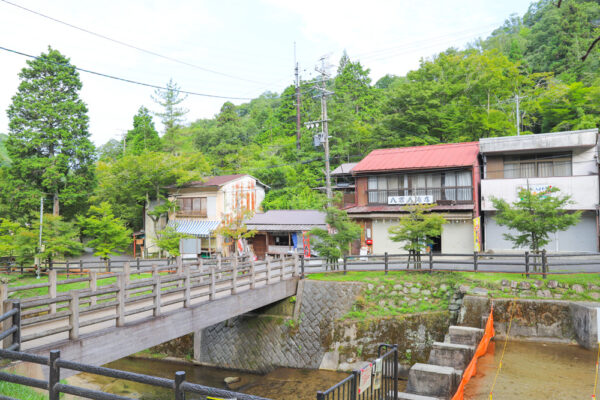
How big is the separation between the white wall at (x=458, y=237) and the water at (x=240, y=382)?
40.0ft

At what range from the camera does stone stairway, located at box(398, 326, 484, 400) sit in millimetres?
7645

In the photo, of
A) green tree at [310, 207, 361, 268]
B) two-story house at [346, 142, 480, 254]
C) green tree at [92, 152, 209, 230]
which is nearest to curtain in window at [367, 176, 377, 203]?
two-story house at [346, 142, 480, 254]

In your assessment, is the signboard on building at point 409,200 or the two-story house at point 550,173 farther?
the signboard on building at point 409,200

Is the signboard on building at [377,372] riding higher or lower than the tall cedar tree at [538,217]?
lower

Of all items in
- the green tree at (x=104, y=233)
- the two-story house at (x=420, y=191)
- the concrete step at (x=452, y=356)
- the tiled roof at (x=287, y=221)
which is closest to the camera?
the concrete step at (x=452, y=356)

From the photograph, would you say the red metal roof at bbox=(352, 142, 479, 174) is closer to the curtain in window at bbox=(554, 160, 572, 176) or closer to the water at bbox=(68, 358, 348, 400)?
the curtain in window at bbox=(554, 160, 572, 176)

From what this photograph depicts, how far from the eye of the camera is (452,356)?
9.09m

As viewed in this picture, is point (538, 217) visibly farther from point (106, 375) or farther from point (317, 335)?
point (106, 375)

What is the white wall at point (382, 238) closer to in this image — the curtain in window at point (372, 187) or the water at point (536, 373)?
the curtain in window at point (372, 187)

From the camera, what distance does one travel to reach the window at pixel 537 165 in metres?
22.0

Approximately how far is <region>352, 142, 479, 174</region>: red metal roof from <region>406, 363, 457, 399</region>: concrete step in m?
16.8

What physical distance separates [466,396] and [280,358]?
8.49 meters

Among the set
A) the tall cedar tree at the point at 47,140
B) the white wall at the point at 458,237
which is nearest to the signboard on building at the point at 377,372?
the white wall at the point at 458,237

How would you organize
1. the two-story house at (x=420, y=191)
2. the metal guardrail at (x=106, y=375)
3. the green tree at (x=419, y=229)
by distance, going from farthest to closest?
the two-story house at (x=420, y=191) < the green tree at (x=419, y=229) < the metal guardrail at (x=106, y=375)
